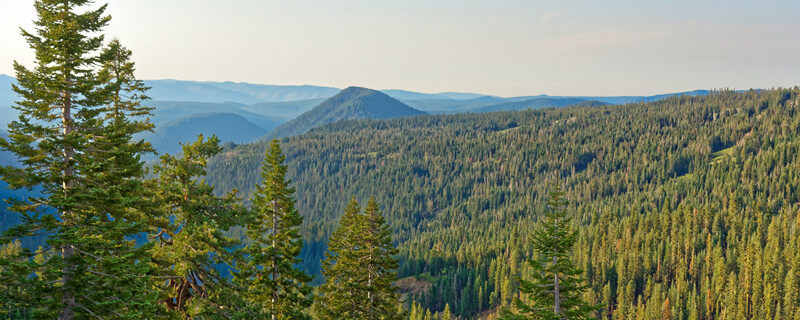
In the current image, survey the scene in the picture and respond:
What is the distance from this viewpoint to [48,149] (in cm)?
1602

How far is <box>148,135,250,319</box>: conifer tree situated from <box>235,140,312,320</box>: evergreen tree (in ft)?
12.2

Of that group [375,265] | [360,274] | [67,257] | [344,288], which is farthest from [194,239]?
[375,265]

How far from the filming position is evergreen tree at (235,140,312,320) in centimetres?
2777

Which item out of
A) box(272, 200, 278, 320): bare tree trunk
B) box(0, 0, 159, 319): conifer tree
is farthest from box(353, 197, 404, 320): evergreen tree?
box(0, 0, 159, 319): conifer tree

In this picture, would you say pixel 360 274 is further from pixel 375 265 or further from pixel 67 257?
pixel 67 257

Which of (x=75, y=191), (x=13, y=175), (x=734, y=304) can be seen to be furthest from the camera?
(x=734, y=304)

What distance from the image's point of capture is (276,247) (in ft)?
93.1

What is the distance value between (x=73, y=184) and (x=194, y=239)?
223 inches

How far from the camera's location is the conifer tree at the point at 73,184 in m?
15.5

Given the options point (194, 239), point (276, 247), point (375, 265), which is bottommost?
point (375, 265)

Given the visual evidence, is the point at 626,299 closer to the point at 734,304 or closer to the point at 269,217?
the point at 734,304

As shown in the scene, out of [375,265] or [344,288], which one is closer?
[344,288]

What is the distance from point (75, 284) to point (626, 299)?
179 metres

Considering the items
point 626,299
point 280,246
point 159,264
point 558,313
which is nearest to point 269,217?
point 280,246
